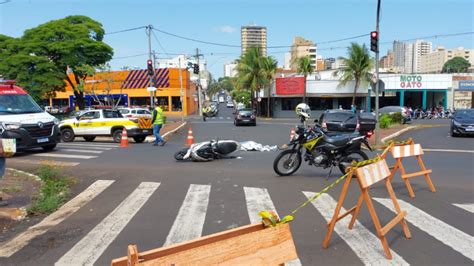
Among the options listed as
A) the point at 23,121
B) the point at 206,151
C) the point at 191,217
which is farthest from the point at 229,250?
the point at 23,121

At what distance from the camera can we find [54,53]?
3884cm

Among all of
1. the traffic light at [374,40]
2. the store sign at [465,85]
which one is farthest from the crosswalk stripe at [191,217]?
the store sign at [465,85]

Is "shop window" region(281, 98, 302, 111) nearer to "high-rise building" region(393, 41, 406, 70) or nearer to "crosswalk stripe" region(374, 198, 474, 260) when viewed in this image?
"crosswalk stripe" region(374, 198, 474, 260)

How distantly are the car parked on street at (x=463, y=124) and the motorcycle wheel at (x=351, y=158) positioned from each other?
13.7 meters

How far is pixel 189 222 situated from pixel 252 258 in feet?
11.5

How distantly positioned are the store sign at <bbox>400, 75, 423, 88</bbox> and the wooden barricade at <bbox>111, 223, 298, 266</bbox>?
53.1 meters

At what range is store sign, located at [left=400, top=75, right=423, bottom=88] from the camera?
51.8 metres

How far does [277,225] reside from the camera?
325 cm

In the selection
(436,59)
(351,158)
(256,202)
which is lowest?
(256,202)

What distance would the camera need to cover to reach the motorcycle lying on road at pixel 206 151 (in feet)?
42.4

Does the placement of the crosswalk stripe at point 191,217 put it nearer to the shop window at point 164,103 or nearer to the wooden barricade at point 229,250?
the wooden barricade at point 229,250

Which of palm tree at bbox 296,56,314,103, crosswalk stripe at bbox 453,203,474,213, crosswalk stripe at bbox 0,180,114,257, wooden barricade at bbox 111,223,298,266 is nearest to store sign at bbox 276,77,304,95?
palm tree at bbox 296,56,314,103

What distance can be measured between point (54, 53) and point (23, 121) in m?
28.0

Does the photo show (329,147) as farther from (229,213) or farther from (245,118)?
(245,118)
